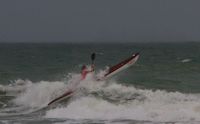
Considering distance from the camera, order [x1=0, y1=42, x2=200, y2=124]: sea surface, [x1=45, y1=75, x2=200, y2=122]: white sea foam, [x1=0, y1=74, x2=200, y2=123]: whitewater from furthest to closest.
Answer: [x1=0, y1=74, x2=200, y2=123]: whitewater
[x1=45, y1=75, x2=200, y2=122]: white sea foam
[x1=0, y1=42, x2=200, y2=124]: sea surface

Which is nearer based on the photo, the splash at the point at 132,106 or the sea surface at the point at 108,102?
the sea surface at the point at 108,102

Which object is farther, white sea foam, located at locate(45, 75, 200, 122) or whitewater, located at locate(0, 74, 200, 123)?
whitewater, located at locate(0, 74, 200, 123)

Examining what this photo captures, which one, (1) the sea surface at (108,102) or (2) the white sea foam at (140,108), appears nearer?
(1) the sea surface at (108,102)

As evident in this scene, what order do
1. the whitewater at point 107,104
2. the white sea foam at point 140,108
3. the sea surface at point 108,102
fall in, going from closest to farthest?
the sea surface at point 108,102 < the white sea foam at point 140,108 < the whitewater at point 107,104

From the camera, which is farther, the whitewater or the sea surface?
the whitewater

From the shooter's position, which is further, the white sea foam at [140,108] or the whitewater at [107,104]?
the whitewater at [107,104]

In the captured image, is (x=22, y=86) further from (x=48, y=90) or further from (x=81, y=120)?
(x=81, y=120)

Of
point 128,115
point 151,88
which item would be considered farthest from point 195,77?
point 128,115

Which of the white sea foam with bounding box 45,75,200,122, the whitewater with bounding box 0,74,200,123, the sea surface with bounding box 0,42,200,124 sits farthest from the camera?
the whitewater with bounding box 0,74,200,123

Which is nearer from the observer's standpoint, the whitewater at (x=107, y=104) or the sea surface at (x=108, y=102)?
the sea surface at (x=108, y=102)

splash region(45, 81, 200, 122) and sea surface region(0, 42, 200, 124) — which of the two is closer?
sea surface region(0, 42, 200, 124)

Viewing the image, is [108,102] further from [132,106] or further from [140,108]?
[140,108]

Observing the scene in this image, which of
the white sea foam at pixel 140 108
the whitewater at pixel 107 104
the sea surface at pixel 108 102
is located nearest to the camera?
the sea surface at pixel 108 102

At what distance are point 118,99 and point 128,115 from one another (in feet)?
13.3
